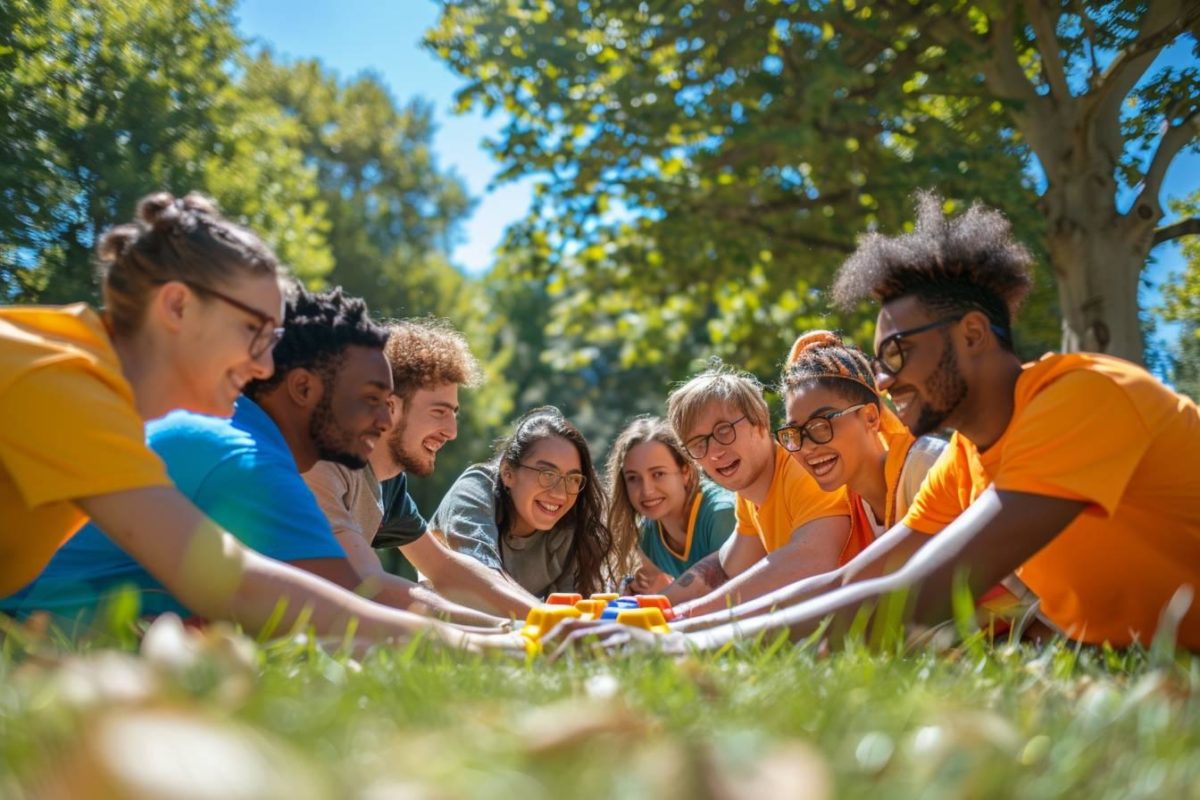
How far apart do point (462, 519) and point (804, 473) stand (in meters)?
2.21

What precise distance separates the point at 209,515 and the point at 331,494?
1842 mm

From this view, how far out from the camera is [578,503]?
7605 mm

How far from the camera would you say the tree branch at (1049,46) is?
9102 millimetres

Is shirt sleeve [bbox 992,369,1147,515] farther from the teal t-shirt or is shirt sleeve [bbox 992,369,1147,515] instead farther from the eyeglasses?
the teal t-shirt

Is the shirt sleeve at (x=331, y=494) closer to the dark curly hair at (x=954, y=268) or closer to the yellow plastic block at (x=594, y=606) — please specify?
the yellow plastic block at (x=594, y=606)

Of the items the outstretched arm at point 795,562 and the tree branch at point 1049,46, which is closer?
the outstretched arm at point 795,562

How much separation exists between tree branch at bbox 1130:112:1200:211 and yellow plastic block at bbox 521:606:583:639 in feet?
24.9

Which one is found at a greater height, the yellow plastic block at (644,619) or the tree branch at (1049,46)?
the tree branch at (1049,46)

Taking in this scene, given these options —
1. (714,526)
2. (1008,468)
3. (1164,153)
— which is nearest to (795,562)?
(714,526)

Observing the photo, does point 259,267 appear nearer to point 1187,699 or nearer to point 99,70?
point 1187,699

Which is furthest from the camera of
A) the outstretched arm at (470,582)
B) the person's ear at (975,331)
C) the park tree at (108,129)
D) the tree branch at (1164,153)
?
the park tree at (108,129)

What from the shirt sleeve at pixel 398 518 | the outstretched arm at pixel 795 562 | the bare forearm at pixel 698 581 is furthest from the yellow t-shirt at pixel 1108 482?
the shirt sleeve at pixel 398 518

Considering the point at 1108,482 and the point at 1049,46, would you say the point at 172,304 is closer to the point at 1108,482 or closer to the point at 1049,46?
the point at 1108,482

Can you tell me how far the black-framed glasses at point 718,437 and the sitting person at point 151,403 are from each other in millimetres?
3438
